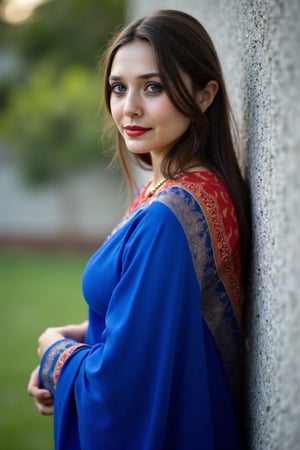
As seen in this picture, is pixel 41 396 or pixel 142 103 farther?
pixel 41 396

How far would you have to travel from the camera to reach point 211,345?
156 cm

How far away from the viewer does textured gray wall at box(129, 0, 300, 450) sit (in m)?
1.01

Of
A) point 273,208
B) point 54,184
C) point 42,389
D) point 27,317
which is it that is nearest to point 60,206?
point 54,184

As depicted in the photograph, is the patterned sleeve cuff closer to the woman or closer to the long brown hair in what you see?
the woman

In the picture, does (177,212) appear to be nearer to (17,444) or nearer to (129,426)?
(129,426)

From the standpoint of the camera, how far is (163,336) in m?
1.36

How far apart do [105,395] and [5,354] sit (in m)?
4.38

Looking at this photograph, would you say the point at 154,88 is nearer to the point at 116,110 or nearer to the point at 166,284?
the point at 116,110

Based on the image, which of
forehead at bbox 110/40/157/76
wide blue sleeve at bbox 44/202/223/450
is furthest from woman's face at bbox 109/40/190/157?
wide blue sleeve at bbox 44/202/223/450

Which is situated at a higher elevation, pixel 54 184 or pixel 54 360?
pixel 54 360

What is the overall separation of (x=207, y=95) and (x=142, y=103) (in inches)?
9.4

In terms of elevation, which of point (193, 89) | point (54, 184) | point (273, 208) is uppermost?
point (193, 89)

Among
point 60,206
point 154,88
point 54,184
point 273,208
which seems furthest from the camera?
point 60,206

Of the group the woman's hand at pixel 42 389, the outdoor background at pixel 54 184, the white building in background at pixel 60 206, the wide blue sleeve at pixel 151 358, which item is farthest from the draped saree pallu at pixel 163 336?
the white building in background at pixel 60 206
